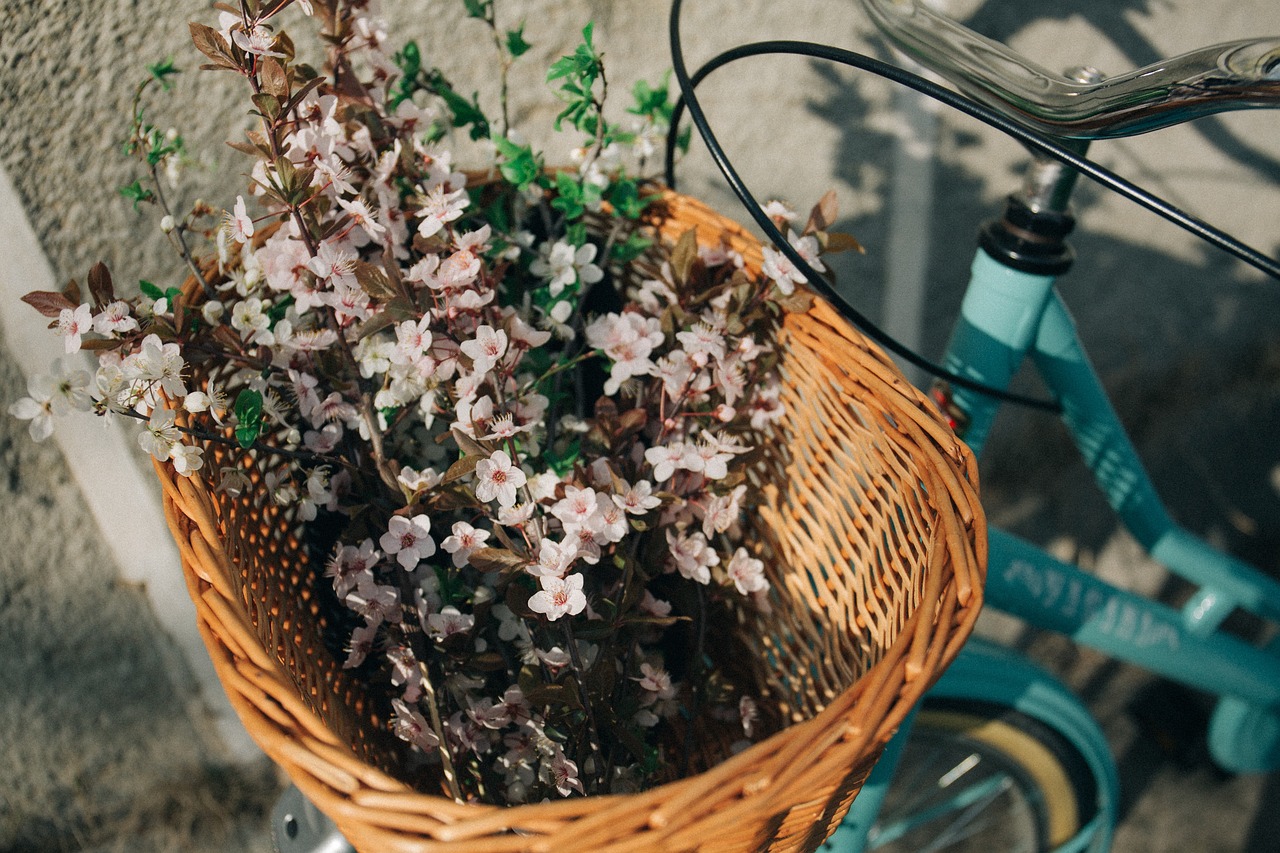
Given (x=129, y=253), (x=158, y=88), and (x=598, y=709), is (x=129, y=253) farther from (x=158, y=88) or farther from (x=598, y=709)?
(x=598, y=709)

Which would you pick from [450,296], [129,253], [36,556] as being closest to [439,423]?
[450,296]

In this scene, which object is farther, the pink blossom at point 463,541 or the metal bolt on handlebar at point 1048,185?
the metal bolt on handlebar at point 1048,185

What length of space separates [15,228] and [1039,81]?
0.95 meters

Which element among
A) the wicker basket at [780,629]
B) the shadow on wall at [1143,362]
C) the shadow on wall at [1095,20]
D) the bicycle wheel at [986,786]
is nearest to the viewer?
the wicker basket at [780,629]

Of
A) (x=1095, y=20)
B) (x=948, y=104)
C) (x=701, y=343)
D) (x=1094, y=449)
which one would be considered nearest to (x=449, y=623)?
(x=701, y=343)

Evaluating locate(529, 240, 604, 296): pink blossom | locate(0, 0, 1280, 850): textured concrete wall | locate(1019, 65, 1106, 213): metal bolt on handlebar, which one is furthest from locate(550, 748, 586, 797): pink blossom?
locate(0, 0, 1280, 850): textured concrete wall

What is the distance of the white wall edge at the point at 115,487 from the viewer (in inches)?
33.8

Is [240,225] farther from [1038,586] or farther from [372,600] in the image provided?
[1038,586]

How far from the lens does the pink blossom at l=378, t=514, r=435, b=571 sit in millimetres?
562

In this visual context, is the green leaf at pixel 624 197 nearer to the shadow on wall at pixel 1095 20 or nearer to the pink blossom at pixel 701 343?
the pink blossom at pixel 701 343

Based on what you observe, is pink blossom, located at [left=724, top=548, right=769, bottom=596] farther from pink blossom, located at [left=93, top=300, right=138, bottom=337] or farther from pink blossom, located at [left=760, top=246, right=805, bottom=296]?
pink blossom, located at [left=93, top=300, right=138, bottom=337]

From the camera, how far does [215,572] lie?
1.56 ft

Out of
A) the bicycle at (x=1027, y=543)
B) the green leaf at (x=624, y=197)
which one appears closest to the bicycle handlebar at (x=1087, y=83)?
the bicycle at (x=1027, y=543)

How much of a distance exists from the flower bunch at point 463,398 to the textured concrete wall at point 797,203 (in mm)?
247
